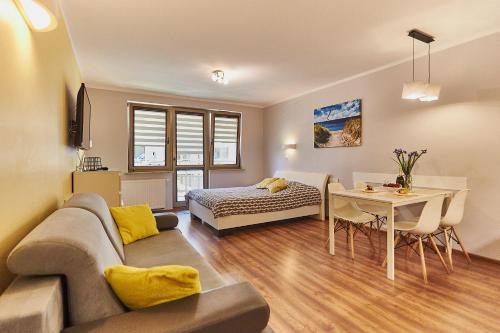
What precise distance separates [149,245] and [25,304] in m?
1.55

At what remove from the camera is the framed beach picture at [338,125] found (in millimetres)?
4500

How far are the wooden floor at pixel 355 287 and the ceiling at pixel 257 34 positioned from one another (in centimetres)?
259

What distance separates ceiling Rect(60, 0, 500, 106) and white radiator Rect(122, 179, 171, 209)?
2.10m

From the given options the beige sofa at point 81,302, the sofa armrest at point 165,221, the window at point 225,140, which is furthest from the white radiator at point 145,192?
the beige sofa at point 81,302

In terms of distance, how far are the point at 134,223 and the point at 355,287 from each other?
216 centimetres

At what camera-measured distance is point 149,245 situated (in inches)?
91.5

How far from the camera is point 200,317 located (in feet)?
3.37

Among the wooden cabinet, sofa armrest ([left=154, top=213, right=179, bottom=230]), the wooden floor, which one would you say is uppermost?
the wooden cabinet

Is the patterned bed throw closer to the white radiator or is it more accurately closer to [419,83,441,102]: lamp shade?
the white radiator

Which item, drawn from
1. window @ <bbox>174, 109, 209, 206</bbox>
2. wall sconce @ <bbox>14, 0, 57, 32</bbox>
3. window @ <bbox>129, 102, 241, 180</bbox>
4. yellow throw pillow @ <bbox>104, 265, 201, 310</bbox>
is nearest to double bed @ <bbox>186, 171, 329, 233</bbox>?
window @ <bbox>174, 109, 209, 206</bbox>

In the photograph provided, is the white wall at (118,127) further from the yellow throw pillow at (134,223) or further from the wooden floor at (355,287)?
the yellow throw pillow at (134,223)

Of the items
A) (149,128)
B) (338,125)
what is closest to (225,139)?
(149,128)

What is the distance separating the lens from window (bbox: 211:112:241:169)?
642 cm

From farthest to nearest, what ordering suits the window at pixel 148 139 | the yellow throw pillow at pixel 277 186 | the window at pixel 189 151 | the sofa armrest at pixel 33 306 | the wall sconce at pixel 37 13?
1. the window at pixel 189 151
2. the window at pixel 148 139
3. the yellow throw pillow at pixel 277 186
4. the wall sconce at pixel 37 13
5. the sofa armrest at pixel 33 306
